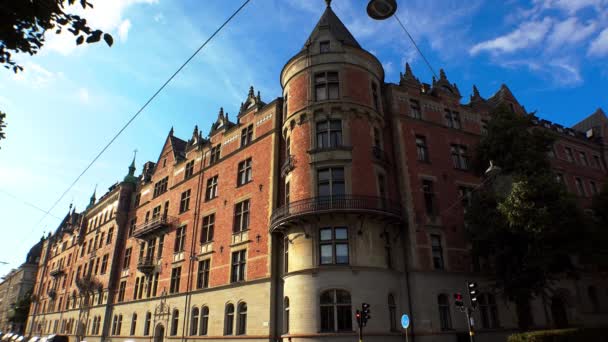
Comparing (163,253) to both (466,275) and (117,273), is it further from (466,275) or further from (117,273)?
(466,275)

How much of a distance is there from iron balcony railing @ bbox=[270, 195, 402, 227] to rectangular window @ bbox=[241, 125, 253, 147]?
10.3 metres

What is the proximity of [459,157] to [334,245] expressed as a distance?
1344 cm

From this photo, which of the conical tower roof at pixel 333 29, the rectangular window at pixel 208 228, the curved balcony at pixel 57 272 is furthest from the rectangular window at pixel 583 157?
the curved balcony at pixel 57 272

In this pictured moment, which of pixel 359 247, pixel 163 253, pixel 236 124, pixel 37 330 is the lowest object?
pixel 37 330

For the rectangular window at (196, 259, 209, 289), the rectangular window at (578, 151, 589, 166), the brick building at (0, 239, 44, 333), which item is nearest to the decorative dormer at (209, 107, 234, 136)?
the rectangular window at (196, 259, 209, 289)

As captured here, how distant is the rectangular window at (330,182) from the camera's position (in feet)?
76.1

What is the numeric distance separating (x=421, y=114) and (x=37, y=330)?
72.3 m

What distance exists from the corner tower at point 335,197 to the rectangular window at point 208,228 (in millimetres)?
8680

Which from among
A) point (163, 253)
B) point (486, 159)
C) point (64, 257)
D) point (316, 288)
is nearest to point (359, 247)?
point (316, 288)

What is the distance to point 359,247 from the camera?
2194 centimetres

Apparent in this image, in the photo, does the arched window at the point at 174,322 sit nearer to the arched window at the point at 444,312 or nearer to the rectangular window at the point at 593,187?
the arched window at the point at 444,312

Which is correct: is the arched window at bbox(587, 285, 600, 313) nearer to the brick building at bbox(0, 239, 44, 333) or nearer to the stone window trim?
the stone window trim

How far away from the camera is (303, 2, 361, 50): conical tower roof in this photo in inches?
1081

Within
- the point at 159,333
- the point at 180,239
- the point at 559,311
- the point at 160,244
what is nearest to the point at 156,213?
the point at 160,244
